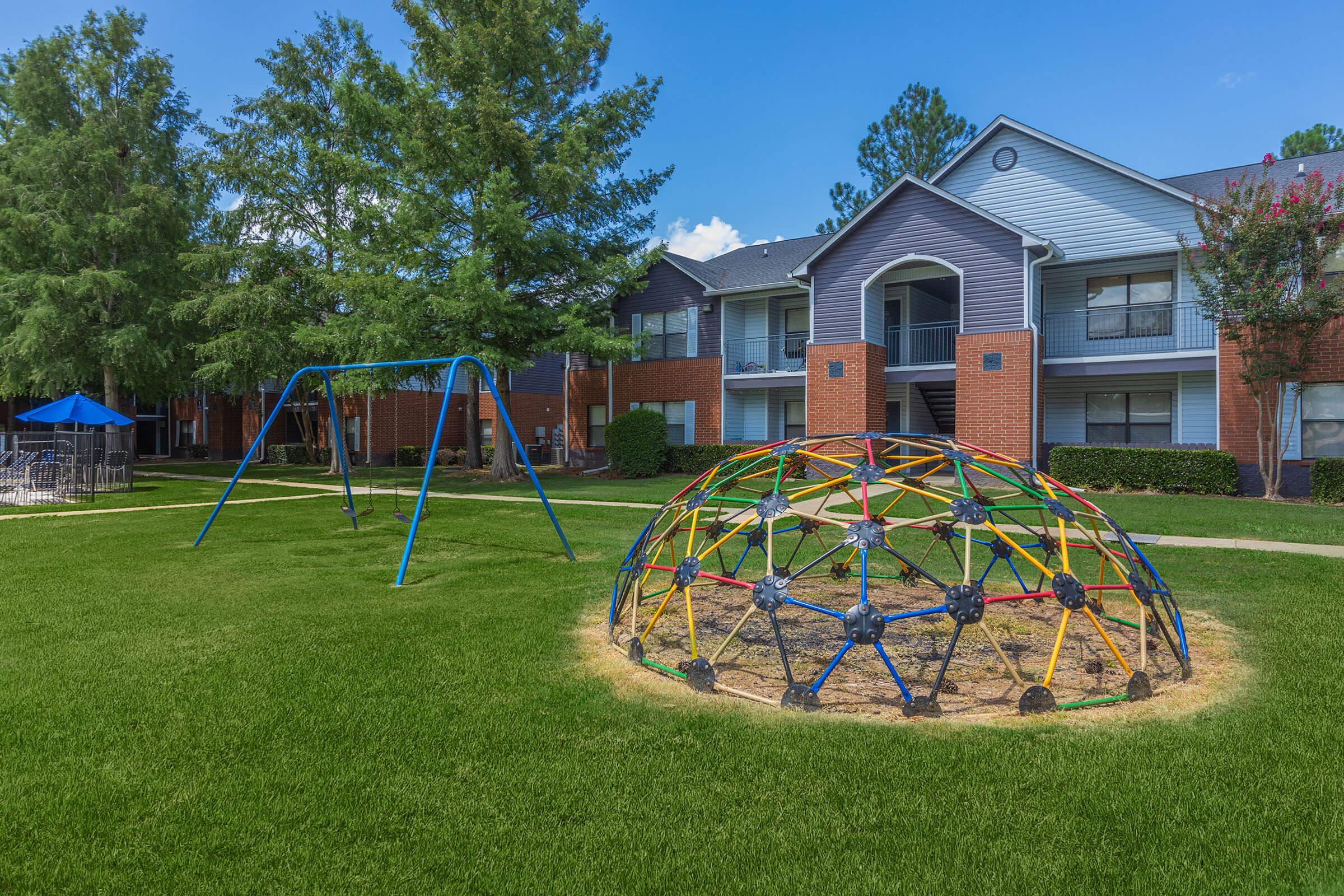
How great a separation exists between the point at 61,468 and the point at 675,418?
1807 cm

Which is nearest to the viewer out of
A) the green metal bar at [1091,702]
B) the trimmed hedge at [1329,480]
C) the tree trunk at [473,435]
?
the green metal bar at [1091,702]

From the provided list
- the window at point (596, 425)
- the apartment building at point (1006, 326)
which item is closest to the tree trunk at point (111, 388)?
the window at point (596, 425)

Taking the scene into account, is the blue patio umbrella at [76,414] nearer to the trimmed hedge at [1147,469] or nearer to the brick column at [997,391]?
the brick column at [997,391]

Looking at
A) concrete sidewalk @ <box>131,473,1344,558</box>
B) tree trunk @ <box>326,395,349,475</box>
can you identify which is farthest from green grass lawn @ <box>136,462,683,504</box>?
concrete sidewalk @ <box>131,473,1344,558</box>

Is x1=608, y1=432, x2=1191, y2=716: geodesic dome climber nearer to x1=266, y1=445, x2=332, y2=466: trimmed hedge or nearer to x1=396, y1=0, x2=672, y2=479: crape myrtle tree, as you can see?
x1=396, y1=0, x2=672, y2=479: crape myrtle tree

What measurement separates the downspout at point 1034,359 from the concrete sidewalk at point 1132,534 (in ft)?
24.3

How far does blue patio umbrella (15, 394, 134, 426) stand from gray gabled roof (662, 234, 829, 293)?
57.7 feet

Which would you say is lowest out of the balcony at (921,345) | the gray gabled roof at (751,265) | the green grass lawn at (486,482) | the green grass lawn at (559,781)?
the green grass lawn at (559,781)

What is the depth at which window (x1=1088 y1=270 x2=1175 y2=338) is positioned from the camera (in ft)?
69.4

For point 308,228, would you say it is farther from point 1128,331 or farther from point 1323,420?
point 1323,420

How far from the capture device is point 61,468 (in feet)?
63.5

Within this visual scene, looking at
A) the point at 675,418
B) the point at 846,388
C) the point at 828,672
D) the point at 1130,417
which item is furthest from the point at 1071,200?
the point at 828,672

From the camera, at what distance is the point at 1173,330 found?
67.8ft

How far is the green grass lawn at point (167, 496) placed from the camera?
1755 cm
